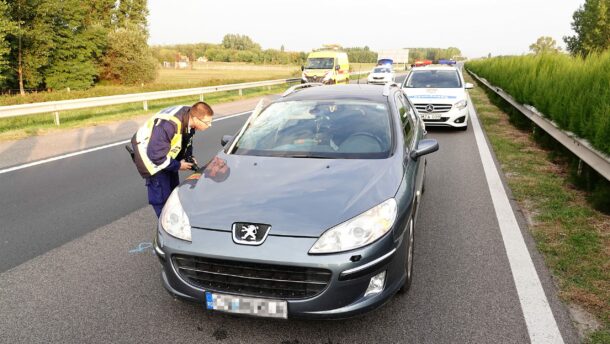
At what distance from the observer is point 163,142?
3904 mm

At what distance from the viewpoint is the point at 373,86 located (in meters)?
5.48

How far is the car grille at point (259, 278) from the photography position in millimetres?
2689

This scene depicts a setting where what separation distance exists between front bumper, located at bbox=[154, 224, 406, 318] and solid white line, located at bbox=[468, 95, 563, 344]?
1016mm

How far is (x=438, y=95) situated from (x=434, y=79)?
1678 millimetres

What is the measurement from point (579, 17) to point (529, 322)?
84260mm

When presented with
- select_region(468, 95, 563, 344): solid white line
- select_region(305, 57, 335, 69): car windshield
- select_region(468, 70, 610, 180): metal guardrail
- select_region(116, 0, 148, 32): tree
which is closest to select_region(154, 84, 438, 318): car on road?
select_region(468, 95, 563, 344): solid white line

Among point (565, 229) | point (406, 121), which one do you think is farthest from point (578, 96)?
point (406, 121)

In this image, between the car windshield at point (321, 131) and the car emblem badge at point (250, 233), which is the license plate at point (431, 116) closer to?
the car windshield at point (321, 131)

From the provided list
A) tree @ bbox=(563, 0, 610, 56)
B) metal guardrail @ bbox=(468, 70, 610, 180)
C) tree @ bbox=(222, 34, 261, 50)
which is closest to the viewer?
metal guardrail @ bbox=(468, 70, 610, 180)

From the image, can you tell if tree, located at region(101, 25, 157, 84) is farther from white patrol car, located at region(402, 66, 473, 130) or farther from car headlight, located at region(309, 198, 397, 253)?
car headlight, located at region(309, 198, 397, 253)

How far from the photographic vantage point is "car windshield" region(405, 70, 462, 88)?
1243 cm

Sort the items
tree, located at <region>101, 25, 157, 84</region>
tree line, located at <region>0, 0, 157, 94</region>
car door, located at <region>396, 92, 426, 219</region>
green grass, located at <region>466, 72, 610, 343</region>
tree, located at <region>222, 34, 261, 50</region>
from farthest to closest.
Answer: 1. tree, located at <region>222, 34, 261, 50</region>
2. tree, located at <region>101, 25, 157, 84</region>
3. tree line, located at <region>0, 0, 157, 94</region>
4. car door, located at <region>396, 92, 426, 219</region>
5. green grass, located at <region>466, 72, 610, 343</region>

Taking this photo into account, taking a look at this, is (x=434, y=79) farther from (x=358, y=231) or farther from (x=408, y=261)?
(x=358, y=231)

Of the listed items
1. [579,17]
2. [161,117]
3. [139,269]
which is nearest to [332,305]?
[139,269]
